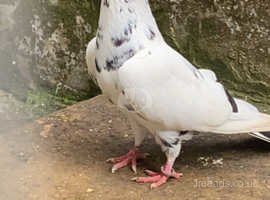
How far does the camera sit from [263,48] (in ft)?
14.2

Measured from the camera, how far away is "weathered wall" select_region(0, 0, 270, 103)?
14.2ft

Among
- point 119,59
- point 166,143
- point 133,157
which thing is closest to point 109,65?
point 119,59

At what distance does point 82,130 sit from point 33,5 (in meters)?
1.78

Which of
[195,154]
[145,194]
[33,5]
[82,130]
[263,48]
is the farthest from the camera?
[33,5]

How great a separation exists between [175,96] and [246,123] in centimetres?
56

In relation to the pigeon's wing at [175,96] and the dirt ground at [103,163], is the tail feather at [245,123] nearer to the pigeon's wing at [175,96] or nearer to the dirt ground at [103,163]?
the pigeon's wing at [175,96]

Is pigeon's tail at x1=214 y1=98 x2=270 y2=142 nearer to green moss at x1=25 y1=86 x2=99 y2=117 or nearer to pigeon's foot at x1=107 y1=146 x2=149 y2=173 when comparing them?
pigeon's foot at x1=107 y1=146 x2=149 y2=173

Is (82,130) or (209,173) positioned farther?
(82,130)

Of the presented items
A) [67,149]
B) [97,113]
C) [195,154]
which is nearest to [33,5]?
[97,113]

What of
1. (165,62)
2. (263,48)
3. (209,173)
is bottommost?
(209,173)

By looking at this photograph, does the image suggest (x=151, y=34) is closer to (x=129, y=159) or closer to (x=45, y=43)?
(x=129, y=159)

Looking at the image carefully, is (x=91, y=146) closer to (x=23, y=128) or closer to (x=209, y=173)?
(x=23, y=128)

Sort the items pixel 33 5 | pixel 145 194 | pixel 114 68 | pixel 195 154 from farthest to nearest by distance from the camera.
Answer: pixel 33 5, pixel 195 154, pixel 145 194, pixel 114 68

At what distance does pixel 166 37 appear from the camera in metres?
4.63
